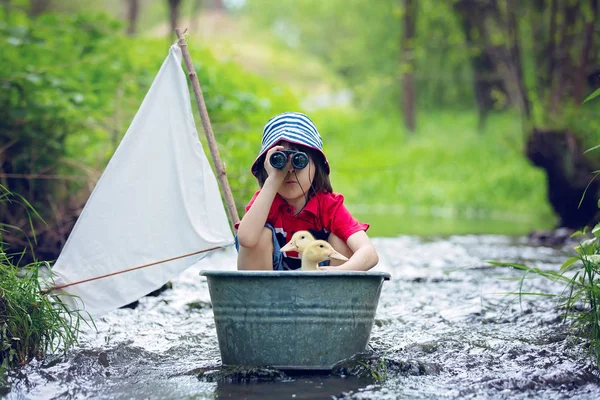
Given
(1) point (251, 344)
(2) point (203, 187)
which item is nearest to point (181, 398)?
(1) point (251, 344)

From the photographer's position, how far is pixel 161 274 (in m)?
3.37

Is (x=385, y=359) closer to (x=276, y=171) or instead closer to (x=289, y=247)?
(x=289, y=247)

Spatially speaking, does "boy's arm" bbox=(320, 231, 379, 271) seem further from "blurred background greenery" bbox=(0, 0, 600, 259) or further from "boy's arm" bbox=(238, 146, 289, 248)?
"blurred background greenery" bbox=(0, 0, 600, 259)

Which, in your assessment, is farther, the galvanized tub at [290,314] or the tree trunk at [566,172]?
the tree trunk at [566,172]

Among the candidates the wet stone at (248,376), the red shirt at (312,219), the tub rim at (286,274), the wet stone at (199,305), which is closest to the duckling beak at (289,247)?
the red shirt at (312,219)

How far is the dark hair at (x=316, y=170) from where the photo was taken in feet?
10.8

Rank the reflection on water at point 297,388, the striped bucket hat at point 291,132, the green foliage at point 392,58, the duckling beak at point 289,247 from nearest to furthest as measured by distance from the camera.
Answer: the reflection on water at point 297,388 < the duckling beak at point 289,247 < the striped bucket hat at point 291,132 < the green foliage at point 392,58

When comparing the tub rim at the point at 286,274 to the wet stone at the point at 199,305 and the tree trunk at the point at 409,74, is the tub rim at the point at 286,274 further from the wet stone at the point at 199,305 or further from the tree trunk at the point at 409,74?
the tree trunk at the point at 409,74

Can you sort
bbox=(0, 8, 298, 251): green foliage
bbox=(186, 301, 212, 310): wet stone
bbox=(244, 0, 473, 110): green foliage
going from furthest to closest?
bbox=(244, 0, 473, 110): green foliage < bbox=(0, 8, 298, 251): green foliage < bbox=(186, 301, 212, 310): wet stone

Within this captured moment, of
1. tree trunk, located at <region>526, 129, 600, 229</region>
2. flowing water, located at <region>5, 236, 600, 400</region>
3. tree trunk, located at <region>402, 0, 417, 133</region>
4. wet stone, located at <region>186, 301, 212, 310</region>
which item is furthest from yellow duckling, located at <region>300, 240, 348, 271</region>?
tree trunk, located at <region>402, 0, 417, 133</region>

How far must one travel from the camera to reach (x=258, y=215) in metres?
3.07

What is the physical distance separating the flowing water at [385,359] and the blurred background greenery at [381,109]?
95cm

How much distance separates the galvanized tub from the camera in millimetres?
2765

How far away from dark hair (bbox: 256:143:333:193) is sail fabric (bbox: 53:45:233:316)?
0.24 meters
